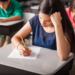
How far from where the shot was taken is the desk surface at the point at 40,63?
80 centimetres

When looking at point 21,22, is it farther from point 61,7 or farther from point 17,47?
point 61,7

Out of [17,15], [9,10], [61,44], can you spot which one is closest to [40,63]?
[61,44]

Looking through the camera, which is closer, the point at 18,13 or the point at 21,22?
the point at 21,22

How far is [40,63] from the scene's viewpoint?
0.89 meters

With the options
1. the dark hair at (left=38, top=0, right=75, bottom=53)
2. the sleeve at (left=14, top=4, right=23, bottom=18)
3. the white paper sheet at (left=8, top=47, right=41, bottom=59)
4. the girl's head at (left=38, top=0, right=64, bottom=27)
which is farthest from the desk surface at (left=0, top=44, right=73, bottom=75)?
the sleeve at (left=14, top=4, right=23, bottom=18)

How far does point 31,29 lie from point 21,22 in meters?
0.88

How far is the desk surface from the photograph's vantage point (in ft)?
2.63

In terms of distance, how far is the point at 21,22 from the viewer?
7.33 ft

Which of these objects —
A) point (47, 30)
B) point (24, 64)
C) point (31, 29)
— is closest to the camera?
point (24, 64)

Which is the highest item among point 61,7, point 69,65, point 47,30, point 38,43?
point 61,7

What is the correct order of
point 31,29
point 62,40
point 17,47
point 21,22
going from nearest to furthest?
point 62,40
point 17,47
point 31,29
point 21,22

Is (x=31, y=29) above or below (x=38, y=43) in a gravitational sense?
above

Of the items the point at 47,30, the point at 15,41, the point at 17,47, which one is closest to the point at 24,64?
the point at 17,47

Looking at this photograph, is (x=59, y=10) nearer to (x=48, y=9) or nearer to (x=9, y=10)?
(x=48, y=9)
